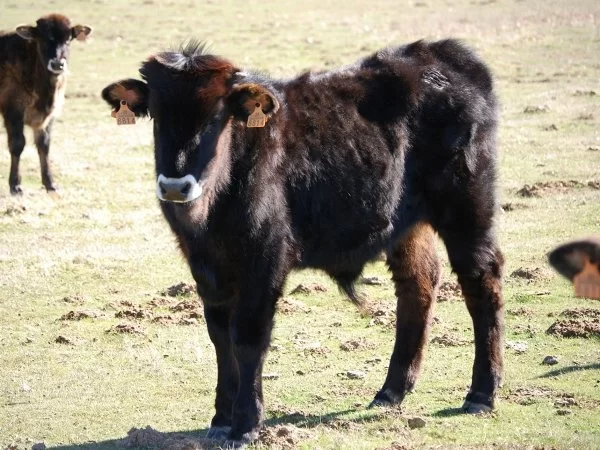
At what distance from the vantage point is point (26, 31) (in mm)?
15922

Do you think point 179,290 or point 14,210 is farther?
point 14,210

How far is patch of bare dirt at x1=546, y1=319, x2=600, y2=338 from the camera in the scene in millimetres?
8766

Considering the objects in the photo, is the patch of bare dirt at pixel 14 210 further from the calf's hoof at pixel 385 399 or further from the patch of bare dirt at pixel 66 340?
the calf's hoof at pixel 385 399

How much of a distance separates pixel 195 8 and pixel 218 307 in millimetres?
33701

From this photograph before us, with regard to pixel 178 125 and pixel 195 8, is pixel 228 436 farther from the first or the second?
pixel 195 8

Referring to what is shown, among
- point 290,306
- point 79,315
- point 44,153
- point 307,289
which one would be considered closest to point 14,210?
point 44,153

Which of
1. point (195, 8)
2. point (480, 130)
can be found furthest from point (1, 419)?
point (195, 8)

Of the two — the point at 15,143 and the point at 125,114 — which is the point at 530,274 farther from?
the point at 15,143

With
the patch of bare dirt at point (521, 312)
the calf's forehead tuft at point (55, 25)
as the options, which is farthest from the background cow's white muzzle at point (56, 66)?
the patch of bare dirt at point (521, 312)

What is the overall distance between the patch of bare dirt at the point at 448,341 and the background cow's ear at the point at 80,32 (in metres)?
9.27

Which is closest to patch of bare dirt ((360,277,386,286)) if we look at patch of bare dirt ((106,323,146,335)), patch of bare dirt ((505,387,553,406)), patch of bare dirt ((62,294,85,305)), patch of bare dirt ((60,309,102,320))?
patch of bare dirt ((106,323,146,335))

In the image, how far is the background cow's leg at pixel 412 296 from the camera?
7.66 metres

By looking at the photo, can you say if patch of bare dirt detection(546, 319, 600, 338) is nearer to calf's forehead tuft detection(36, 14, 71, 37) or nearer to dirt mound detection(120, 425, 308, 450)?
dirt mound detection(120, 425, 308, 450)

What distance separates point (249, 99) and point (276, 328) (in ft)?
10.7
